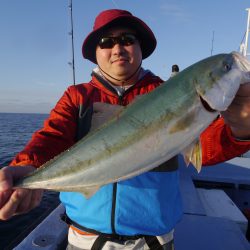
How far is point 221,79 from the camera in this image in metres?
2.37

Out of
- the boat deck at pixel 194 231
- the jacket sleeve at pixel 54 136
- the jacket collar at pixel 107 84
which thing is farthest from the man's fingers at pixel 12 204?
the boat deck at pixel 194 231

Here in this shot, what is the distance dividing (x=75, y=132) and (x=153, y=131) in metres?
1.30

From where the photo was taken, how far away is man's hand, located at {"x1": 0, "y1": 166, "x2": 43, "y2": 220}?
238cm

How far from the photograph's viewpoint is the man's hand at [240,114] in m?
2.38

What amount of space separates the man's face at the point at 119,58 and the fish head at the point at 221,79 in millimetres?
1227

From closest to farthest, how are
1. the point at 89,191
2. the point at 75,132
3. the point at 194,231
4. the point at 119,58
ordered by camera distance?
the point at 89,191
the point at 75,132
the point at 119,58
the point at 194,231

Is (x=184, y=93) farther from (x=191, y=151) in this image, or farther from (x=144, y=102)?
(x=191, y=151)

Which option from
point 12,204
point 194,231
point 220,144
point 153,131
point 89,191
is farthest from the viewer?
point 194,231

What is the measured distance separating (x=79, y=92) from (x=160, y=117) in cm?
152

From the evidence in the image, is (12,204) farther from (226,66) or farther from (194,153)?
(226,66)

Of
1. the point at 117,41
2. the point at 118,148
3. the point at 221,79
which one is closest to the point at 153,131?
the point at 118,148

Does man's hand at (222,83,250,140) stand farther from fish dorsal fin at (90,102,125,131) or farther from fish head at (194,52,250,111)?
fish dorsal fin at (90,102,125,131)

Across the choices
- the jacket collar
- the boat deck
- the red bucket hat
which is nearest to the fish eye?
the jacket collar

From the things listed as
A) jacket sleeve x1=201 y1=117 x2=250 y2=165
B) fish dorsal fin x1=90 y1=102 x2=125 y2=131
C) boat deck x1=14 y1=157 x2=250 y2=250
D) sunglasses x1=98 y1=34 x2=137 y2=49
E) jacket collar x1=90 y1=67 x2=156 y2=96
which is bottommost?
boat deck x1=14 y1=157 x2=250 y2=250
